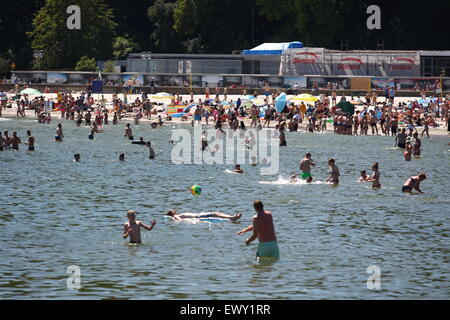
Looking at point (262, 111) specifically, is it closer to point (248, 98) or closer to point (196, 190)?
point (248, 98)

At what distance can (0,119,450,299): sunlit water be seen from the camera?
22344 millimetres

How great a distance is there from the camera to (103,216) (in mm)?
31797

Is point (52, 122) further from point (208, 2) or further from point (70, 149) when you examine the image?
point (208, 2)

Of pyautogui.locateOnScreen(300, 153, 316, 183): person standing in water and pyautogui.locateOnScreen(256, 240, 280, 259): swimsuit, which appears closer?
pyautogui.locateOnScreen(256, 240, 280, 259): swimsuit

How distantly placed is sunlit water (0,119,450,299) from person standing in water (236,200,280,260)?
51 cm

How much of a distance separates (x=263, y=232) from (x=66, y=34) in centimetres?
7554

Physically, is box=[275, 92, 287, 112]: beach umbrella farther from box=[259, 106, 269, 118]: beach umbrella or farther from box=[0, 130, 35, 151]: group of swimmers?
box=[0, 130, 35, 151]: group of swimmers

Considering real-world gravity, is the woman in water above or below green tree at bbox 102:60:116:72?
below

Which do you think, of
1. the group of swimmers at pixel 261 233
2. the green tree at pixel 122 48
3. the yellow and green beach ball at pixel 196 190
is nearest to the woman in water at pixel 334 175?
the yellow and green beach ball at pixel 196 190

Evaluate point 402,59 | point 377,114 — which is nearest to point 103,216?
point 377,114

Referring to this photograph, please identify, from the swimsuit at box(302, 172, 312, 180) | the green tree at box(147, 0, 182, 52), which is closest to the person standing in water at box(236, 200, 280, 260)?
the swimsuit at box(302, 172, 312, 180)

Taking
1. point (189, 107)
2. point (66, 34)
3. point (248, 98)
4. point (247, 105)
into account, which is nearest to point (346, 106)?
point (247, 105)

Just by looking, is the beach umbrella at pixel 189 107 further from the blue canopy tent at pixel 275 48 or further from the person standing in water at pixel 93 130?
the blue canopy tent at pixel 275 48

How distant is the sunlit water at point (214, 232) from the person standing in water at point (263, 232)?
1.68ft
